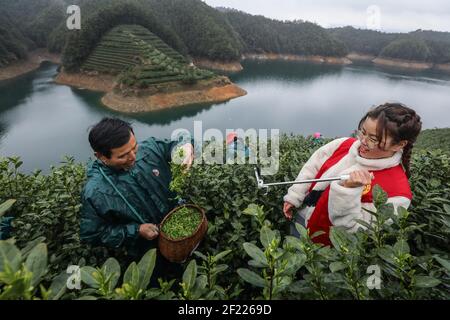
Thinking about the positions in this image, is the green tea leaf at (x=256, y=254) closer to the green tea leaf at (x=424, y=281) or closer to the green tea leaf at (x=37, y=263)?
the green tea leaf at (x=424, y=281)

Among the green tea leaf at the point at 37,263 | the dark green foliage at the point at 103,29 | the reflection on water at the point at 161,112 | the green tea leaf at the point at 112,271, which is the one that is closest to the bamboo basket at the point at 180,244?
the green tea leaf at the point at 112,271

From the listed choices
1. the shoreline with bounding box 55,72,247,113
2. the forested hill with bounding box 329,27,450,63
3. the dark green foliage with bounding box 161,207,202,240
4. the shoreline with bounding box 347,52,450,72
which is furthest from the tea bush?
the forested hill with bounding box 329,27,450,63

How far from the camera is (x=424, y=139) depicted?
696 inches

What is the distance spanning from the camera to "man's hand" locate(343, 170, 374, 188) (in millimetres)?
1519

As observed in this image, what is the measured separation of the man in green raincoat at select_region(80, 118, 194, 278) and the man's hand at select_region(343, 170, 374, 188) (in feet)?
3.41

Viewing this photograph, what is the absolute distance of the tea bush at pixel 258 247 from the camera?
976 millimetres

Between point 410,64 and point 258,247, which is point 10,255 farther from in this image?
point 410,64

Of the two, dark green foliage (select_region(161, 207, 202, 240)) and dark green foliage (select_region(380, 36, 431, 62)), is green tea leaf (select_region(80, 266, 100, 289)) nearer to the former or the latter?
dark green foliage (select_region(161, 207, 202, 240))

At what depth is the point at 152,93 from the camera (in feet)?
107

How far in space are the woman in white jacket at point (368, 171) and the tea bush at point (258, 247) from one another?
21 cm

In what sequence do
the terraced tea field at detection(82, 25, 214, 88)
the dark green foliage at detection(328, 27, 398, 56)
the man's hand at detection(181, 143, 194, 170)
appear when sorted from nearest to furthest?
the man's hand at detection(181, 143, 194, 170) < the terraced tea field at detection(82, 25, 214, 88) < the dark green foliage at detection(328, 27, 398, 56)

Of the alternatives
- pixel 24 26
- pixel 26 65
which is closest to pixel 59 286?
pixel 26 65
